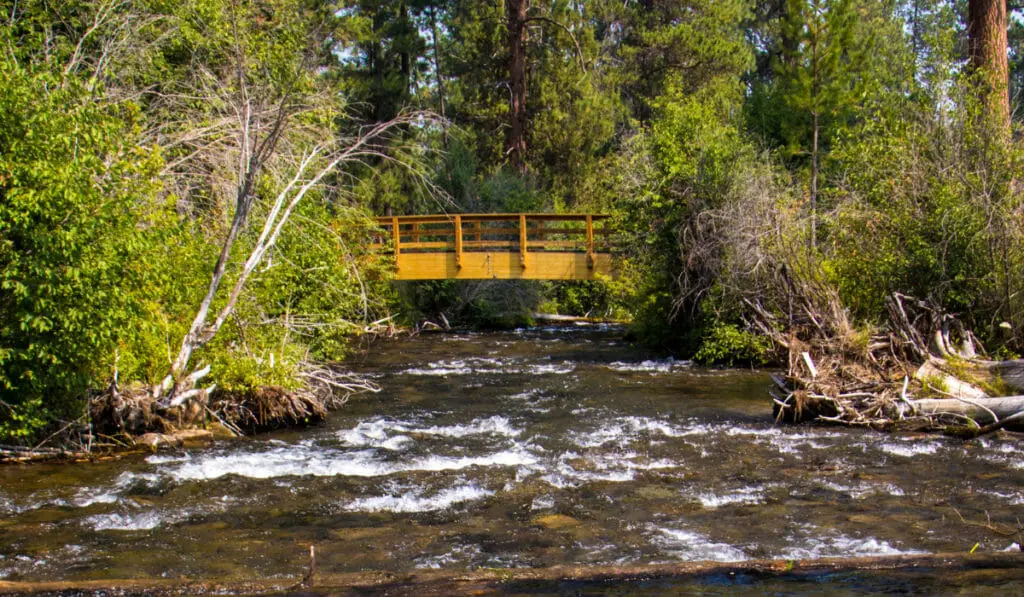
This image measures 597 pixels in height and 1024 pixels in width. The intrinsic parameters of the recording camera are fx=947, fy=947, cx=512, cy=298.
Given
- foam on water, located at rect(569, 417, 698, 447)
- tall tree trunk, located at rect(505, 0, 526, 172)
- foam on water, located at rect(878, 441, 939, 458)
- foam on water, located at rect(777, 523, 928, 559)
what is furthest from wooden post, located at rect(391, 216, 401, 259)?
foam on water, located at rect(777, 523, 928, 559)

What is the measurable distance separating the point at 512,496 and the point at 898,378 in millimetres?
5102

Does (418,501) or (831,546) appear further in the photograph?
(418,501)

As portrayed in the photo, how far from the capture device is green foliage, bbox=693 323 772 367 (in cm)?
1594

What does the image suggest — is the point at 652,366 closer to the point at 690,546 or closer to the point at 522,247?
the point at 522,247

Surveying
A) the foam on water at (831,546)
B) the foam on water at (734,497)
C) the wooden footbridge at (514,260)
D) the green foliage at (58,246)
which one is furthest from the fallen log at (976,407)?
the wooden footbridge at (514,260)

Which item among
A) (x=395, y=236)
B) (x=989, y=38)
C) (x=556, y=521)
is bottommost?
(x=556, y=521)

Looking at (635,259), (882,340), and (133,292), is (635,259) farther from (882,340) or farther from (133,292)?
(133,292)

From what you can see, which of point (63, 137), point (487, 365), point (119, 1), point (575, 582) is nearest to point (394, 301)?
point (487, 365)

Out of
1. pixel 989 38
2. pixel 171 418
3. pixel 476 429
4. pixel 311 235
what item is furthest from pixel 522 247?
pixel 171 418

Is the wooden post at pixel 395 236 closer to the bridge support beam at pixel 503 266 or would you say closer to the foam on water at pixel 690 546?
the bridge support beam at pixel 503 266

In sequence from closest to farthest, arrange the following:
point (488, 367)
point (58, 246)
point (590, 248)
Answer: point (58, 246)
point (488, 367)
point (590, 248)

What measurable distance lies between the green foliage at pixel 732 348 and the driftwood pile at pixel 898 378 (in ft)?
13.3

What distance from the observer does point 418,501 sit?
8.03 m

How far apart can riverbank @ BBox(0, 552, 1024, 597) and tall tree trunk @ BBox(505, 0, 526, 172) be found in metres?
23.9
